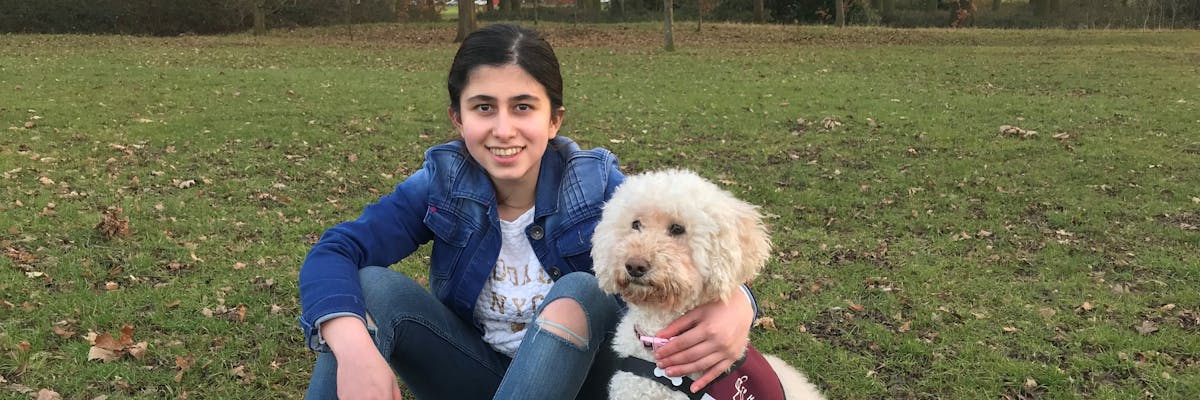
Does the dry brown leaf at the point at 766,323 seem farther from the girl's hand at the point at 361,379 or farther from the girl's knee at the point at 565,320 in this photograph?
the girl's hand at the point at 361,379

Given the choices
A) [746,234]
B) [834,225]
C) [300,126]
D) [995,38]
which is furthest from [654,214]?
[995,38]

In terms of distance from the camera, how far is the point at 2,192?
6.58 meters

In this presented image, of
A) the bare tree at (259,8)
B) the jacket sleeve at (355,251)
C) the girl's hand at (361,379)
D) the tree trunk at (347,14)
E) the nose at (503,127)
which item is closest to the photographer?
the girl's hand at (361,379)

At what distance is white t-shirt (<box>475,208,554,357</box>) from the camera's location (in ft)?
8.61

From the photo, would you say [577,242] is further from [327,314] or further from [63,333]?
[63,333]

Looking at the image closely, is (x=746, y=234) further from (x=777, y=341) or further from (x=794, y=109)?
(x=794, y=109)

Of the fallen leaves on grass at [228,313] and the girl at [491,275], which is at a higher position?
the girl at [491,275]

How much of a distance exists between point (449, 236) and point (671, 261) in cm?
83

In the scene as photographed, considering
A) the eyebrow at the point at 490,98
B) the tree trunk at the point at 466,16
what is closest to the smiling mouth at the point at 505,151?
the eyebrow at the point at 490,98

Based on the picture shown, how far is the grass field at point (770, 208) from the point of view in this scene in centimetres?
411

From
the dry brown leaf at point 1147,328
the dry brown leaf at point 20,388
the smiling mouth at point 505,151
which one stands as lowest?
the dry brown leaf at point 1147,328

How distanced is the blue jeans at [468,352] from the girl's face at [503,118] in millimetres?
436

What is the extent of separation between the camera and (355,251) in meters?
2.41

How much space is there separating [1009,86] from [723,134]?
7.41 meters
